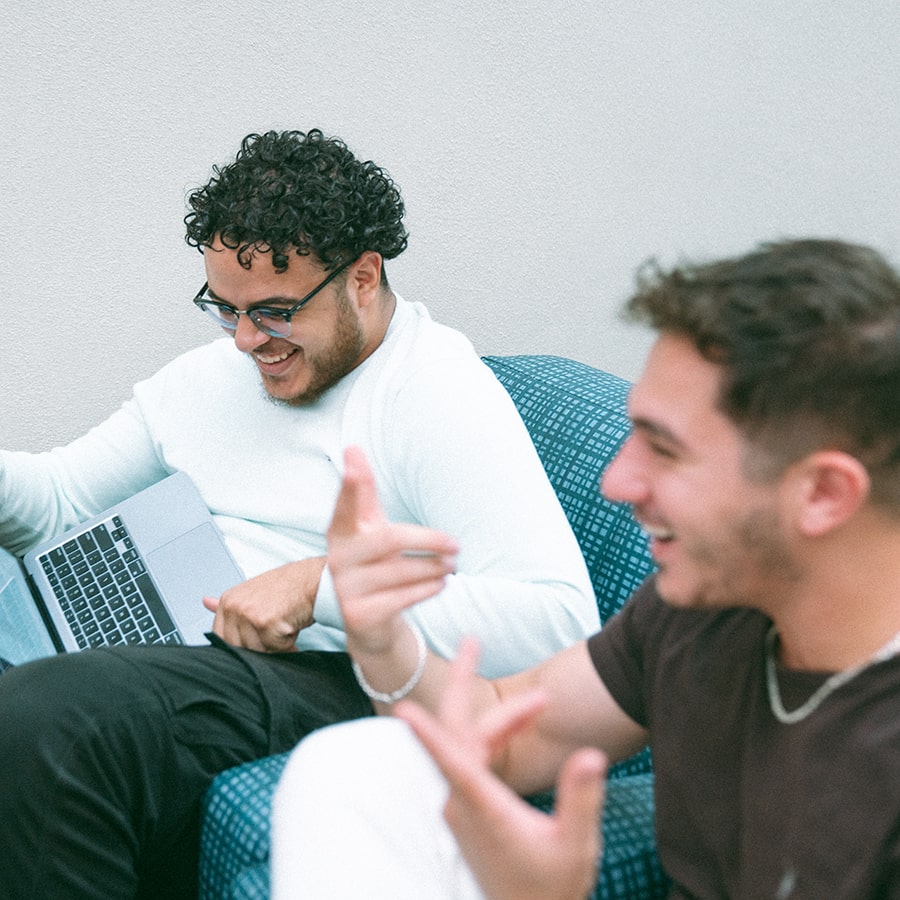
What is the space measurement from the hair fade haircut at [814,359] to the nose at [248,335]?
2.65ft

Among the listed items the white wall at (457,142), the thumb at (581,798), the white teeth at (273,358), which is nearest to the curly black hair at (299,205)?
the white teeth at (273,358)

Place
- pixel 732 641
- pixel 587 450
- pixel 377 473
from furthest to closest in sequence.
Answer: pixel 587 450 → pixel 377 473 → pixel 732 641

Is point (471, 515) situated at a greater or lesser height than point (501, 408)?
lesser

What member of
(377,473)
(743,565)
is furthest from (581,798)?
(377,473)

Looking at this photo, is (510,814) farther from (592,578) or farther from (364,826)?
(592,578)

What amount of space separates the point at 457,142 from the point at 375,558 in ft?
4.67

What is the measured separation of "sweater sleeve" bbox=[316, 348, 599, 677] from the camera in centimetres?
123

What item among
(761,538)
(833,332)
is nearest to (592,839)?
(761,538)

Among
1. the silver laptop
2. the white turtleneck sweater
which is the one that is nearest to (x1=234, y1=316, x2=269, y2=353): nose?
the white turtleneck sweater

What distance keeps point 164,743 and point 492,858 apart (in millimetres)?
610

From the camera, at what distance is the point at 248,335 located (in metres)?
1.46

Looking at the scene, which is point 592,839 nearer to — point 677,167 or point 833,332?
point 833,332

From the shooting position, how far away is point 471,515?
1300mm

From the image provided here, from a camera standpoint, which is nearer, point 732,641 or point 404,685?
point 732,641
